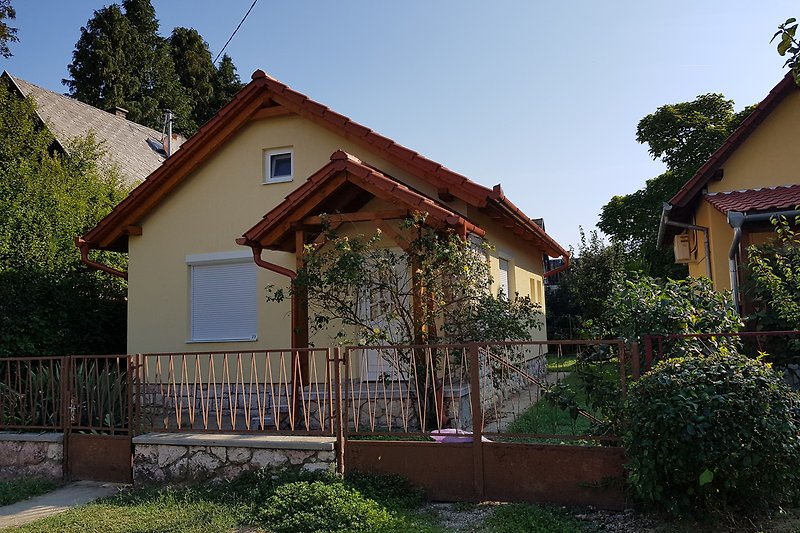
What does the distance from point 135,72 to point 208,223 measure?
2485cm

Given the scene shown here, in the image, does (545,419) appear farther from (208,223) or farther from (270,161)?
(208,223)

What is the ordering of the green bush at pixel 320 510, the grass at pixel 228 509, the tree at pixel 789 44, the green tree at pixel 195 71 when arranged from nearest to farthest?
1. the tree at pixel 789 44
2. the green bush at pixel 320 510
3. the grass at pixel 228 509
4. the green tree at pixel 195 71

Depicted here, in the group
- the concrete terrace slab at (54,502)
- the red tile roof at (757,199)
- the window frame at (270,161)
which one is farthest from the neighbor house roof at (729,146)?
the concrete terrace slab at (54,502)

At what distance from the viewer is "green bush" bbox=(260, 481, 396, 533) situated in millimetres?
5375

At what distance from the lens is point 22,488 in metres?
7.40

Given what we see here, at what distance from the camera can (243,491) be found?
6.36 meters

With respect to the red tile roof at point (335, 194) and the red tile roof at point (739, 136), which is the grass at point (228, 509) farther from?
the red tile roof at point (739, 136)

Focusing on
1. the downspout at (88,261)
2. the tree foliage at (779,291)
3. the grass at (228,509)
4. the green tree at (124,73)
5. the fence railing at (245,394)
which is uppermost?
the green tree at (124,73)

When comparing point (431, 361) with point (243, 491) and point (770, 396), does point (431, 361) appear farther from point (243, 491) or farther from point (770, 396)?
point (770, 396)

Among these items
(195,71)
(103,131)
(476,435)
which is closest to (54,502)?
(476,435)

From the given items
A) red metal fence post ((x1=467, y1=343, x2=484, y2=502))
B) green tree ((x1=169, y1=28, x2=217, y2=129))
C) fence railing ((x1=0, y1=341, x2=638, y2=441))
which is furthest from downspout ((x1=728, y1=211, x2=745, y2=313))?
green tree ((x1=169, y1=28, x2=217, y2=129))

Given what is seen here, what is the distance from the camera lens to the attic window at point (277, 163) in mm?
11484

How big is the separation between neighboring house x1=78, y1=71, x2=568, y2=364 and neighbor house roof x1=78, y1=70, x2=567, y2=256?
0.06ft

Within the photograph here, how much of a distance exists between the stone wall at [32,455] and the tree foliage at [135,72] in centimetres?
2462
